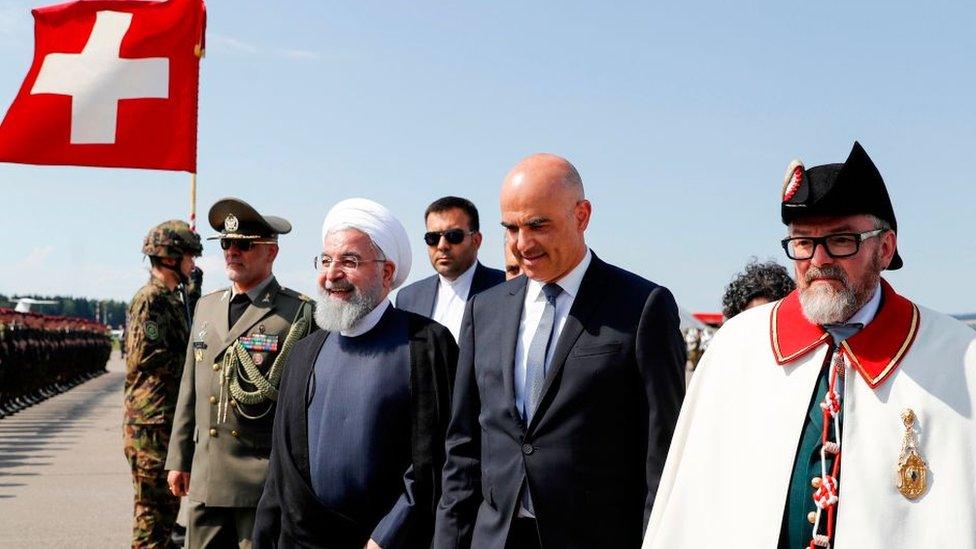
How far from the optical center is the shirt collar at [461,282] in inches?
258

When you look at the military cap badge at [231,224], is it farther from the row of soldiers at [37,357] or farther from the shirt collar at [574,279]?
the row of soldiers at [37,357]

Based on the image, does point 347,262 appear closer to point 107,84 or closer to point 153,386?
point 153,386

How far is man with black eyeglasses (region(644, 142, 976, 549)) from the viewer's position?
9.24 ft

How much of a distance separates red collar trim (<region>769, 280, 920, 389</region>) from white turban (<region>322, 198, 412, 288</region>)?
1.81 metres

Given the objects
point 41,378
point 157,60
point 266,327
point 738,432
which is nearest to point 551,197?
point 738,432

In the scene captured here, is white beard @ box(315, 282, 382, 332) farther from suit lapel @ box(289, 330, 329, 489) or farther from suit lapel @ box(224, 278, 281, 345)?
suit lapel @ box(224, 278, 281, 345)

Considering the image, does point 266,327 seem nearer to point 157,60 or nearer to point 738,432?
point 738,432

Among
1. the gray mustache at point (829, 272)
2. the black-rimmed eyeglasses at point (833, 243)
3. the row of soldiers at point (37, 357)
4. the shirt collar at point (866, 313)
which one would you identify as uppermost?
the black-rimmed eyeglasses at point (833, 243)

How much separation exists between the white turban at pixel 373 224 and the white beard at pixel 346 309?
188mm

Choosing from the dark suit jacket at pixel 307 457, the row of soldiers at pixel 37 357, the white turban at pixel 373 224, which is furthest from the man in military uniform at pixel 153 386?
the row of soldiers at pixel 37 357

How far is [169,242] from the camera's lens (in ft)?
23.9

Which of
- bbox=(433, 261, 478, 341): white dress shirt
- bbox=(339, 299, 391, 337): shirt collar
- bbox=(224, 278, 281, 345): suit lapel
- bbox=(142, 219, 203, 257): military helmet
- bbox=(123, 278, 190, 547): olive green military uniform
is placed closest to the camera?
bbox=(339, 299, 391, 337): shirt collar

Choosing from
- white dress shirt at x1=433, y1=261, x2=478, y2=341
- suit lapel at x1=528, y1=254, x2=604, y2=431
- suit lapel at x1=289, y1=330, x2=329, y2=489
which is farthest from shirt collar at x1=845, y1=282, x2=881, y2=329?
white dress shirt at x1=433, y1=261, x2=478, y2=341

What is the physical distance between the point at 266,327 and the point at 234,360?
0.21m
